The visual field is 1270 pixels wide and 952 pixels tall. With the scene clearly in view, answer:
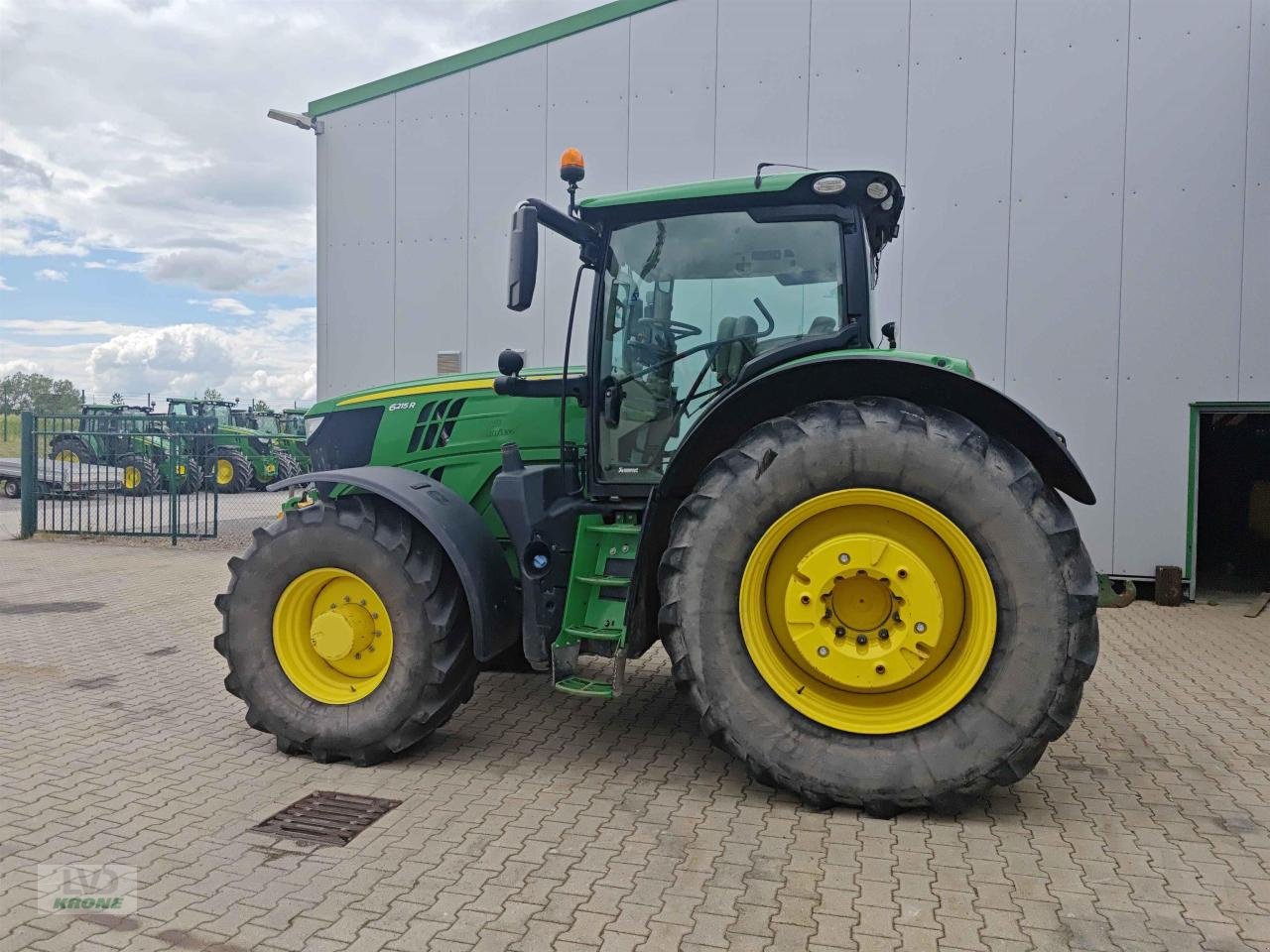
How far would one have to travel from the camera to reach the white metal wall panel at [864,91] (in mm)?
9156

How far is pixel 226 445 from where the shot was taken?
22.1m

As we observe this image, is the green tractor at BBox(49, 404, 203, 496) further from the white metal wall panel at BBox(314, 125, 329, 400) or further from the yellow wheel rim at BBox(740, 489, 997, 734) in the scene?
the yellow wheel rim at BBox(740, 489, 997, 734)

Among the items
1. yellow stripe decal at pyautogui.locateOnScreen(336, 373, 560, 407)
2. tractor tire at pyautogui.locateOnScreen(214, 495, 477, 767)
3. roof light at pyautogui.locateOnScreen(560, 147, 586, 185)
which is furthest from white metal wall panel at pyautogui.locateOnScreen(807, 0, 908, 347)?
tractor tire at pyautogui.locateOnScreen(214, 495, 477, 767)

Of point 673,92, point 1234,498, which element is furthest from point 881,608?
point 1234,498

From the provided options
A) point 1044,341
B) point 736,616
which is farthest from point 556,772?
point 1044,341

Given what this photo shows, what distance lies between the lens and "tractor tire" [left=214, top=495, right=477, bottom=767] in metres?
4.14

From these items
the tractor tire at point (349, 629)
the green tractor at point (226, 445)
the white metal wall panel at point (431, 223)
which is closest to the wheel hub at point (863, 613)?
the tractor tire at point (349, 629)

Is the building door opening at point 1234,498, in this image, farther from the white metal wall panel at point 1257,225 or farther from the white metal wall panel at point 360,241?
the white metal wall panel at point 360,241

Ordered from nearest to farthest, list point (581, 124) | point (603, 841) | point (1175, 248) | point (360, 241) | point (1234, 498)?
point (603, 841) < point (1175, 248) < point (581, 124) < point (360, 241) < point (1234, 498)

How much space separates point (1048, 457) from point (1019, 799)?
1421 mm

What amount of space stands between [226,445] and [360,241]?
1275 centimetres

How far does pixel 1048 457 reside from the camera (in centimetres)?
383

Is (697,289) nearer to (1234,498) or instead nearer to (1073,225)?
(1073,225)

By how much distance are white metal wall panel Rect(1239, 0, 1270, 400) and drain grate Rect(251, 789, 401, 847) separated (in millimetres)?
8374
